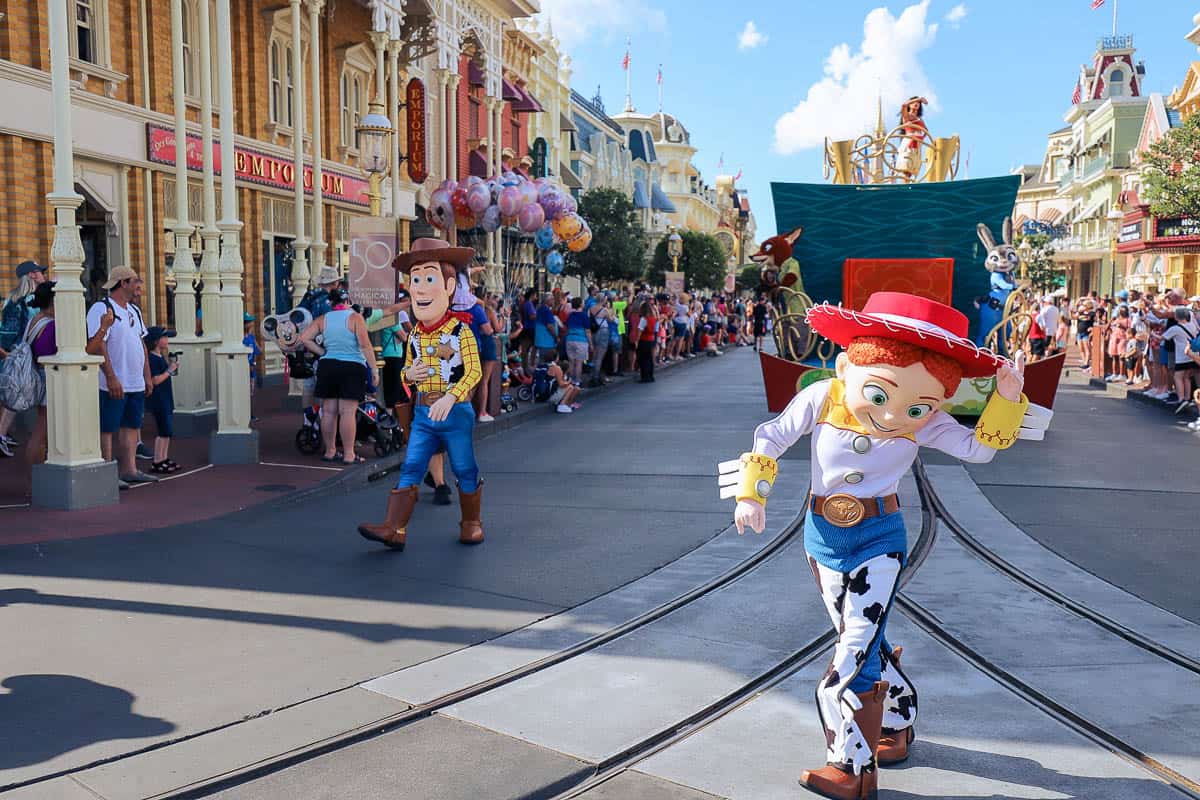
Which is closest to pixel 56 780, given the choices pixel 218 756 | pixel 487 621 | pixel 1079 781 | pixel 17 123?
pixel 218 756

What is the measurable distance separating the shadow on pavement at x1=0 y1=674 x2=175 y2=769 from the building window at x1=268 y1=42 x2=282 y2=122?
1667 centimetres

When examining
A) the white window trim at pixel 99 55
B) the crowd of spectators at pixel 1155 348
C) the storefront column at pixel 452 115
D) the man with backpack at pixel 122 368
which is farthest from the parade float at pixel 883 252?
the storefront column at pixel 452 115

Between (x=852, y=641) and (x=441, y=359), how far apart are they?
400cm

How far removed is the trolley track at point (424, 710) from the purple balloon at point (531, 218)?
1313 cm

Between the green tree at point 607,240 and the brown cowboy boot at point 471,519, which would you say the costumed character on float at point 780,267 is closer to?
the brown cowboy boot at point 471,519

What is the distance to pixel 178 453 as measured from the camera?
10.8 meters

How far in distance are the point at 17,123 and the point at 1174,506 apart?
12562 millimetres

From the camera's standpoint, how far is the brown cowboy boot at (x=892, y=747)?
3824 mm

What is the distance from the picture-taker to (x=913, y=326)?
3447mm

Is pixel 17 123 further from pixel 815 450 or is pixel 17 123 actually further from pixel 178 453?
pixel 815 450

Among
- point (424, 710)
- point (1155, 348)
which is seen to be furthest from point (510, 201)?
point (424, 710)

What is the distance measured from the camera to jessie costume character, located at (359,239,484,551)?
271 inches

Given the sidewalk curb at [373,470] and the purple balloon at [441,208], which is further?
the purple balloon at [441,208]

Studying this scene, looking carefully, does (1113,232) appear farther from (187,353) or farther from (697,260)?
(187,353)
